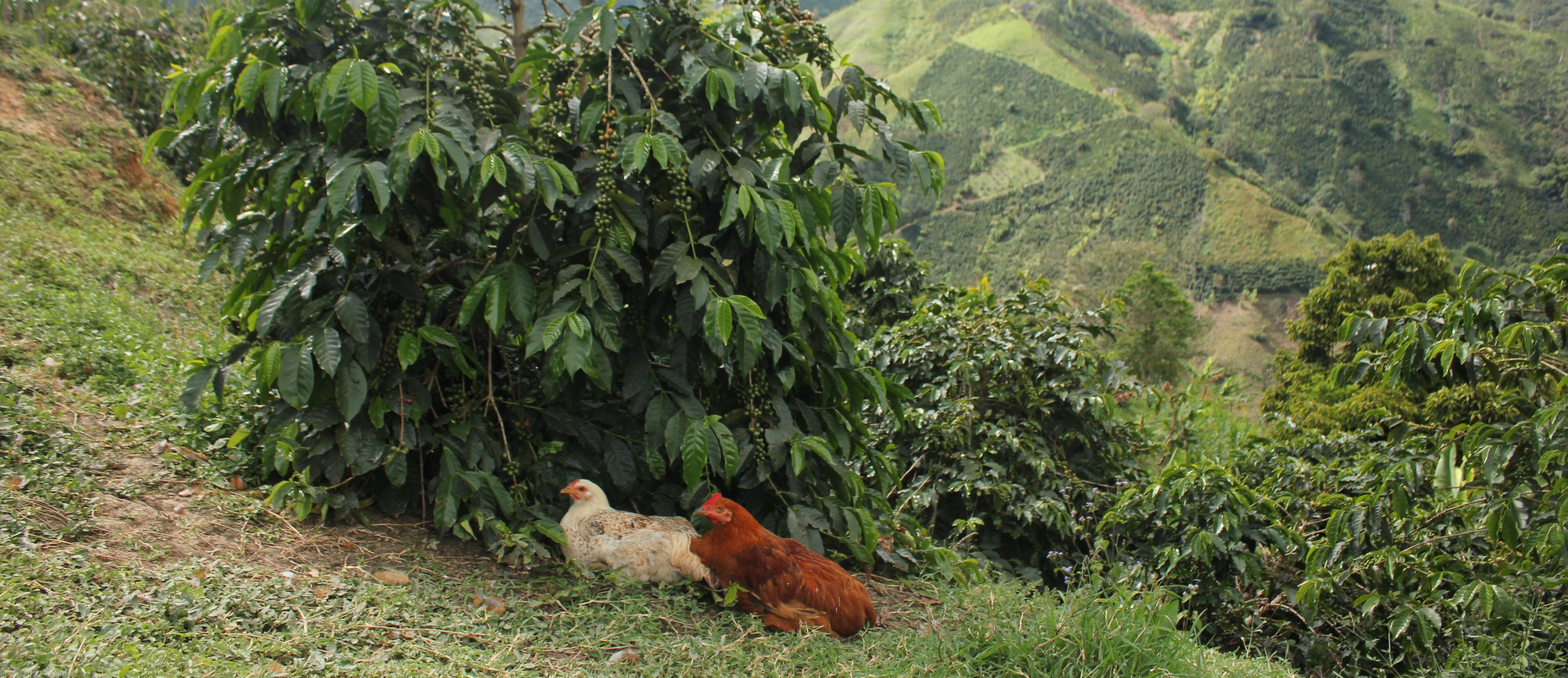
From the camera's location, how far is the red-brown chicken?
2.80 m

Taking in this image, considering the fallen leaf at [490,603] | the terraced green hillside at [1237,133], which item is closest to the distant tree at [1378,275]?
the fallen leaf at [490,603]

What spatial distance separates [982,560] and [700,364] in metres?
2.08

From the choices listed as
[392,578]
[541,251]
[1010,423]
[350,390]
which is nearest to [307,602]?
[392,578]

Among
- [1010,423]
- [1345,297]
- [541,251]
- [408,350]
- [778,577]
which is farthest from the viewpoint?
[1345,297]

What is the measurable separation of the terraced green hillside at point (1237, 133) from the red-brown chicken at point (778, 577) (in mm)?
21853

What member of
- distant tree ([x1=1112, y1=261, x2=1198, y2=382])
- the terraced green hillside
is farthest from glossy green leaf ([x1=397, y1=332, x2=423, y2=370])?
the terraced green hillside

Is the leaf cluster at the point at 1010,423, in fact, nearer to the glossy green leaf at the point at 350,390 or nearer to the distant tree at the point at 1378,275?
the glossy green leaf at the point at 350,390

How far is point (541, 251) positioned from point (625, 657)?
1.44 meters

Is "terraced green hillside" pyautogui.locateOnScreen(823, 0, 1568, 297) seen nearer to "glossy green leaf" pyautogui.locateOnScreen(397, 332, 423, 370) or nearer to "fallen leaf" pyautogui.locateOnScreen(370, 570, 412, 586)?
"glossy green leaf" pyautogui.locateOnScreen(397, 332, 423, 370)

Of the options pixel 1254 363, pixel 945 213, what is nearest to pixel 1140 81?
pixel 945 213

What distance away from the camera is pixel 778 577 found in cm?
285

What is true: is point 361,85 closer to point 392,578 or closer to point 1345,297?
point 392,578

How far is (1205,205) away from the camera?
3125cm

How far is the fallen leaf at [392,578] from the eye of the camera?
109 inches
